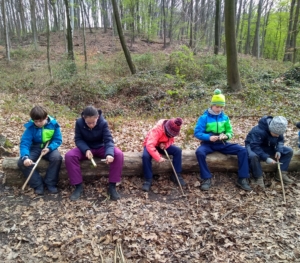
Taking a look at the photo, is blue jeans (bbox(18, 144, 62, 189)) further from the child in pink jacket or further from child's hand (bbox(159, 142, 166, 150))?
child's hand (bbox(159, 142, 166, 150))

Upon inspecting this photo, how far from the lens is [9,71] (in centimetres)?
1555

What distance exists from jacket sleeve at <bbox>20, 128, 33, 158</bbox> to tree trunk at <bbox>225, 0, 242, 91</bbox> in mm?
8302

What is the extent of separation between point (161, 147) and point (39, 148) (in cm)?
218

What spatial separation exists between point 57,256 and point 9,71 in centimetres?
1567

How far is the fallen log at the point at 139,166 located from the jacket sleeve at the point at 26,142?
31cm

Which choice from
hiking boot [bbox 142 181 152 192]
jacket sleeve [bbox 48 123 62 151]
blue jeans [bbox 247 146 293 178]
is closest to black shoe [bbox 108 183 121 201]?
hiking boot [bbox 142 181 152 192]

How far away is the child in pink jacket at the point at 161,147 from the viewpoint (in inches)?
169

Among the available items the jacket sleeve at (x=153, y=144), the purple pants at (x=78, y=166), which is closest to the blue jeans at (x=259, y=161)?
the jacket sleeve at (x=153, y=144)

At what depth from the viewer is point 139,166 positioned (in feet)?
15.0

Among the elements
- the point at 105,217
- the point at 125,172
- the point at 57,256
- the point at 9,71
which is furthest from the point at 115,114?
the point at 9,71

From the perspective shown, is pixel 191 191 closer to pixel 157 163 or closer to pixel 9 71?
pixel 157 163

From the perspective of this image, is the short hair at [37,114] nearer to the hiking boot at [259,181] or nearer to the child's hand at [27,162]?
the child's hand at [27,162]

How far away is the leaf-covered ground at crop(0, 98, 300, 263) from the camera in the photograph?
3.21 metres

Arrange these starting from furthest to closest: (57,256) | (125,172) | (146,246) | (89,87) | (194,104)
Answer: (89,87), (194,104), (125,172), (146,246), (57,256)
